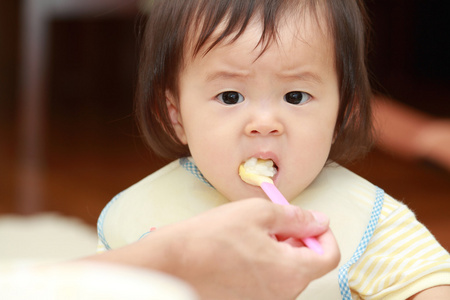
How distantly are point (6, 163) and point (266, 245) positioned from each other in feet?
7.07

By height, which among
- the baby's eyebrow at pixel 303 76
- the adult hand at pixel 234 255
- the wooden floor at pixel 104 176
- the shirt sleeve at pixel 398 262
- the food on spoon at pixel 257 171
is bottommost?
the wooden floor at pixel 104 176

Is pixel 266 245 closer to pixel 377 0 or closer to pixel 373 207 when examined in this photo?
pixel 373 207

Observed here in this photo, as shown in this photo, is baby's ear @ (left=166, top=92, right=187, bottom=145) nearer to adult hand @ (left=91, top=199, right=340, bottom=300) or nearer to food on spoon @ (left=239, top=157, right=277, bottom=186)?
food on spoon @ (left=239, top=157, right=277, bottom=186)

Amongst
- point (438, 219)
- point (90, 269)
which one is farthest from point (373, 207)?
point (438, 219)

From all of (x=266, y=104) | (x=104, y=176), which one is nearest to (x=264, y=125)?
(x=266, y=104)

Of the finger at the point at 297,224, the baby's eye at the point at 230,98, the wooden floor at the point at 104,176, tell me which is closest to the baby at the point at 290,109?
the baby's eye at the point at 230,98

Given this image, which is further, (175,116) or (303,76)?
(175,116)

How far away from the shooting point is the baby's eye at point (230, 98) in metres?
0.80

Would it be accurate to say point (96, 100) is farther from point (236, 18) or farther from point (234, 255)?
point (234, 255)

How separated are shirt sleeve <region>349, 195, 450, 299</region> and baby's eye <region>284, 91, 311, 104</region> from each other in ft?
0.58

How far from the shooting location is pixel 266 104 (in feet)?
2.56

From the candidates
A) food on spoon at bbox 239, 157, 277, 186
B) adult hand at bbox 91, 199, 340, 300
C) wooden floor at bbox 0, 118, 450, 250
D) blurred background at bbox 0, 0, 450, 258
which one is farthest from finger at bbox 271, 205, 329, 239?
wooden floor at bbox 0, 118, 450, 250

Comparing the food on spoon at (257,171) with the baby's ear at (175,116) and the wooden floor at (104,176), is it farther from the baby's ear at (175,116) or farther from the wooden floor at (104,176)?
the wooden floor at (104,176)

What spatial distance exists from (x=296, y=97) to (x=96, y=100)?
3.46m
